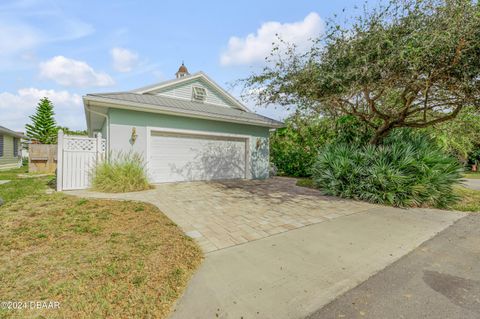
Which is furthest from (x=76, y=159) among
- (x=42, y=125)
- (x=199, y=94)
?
(x=42, y=125)

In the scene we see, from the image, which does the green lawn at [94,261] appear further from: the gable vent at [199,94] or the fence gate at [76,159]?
the gable vent at [199,94]

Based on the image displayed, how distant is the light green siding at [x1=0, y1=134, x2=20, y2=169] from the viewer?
1580 centimetres

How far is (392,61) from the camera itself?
4633 millimetres

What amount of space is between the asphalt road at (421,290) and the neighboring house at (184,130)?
7.53m

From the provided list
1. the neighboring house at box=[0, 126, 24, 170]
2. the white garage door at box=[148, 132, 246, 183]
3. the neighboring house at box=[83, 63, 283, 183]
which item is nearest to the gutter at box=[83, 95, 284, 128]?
the neighboring house at box=[83, 63, 283, 183]

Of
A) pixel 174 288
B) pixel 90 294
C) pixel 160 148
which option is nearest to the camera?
pixel 90 294

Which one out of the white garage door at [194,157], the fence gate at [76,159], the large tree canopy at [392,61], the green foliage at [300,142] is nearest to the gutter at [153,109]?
the white garage door at [194,157]

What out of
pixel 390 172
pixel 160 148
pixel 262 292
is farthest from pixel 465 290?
pixel 160 148

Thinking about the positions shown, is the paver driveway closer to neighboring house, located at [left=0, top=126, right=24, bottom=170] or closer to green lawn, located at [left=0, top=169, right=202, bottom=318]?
green lawn, located at [left=0, top=169, right=202, bottom=318]

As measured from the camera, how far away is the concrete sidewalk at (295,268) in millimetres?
1933

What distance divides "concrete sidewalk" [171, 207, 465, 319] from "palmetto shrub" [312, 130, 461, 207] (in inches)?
63.8

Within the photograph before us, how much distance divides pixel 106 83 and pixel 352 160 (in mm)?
18459

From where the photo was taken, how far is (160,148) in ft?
27.6

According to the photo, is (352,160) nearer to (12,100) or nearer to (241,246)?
(241,246)
